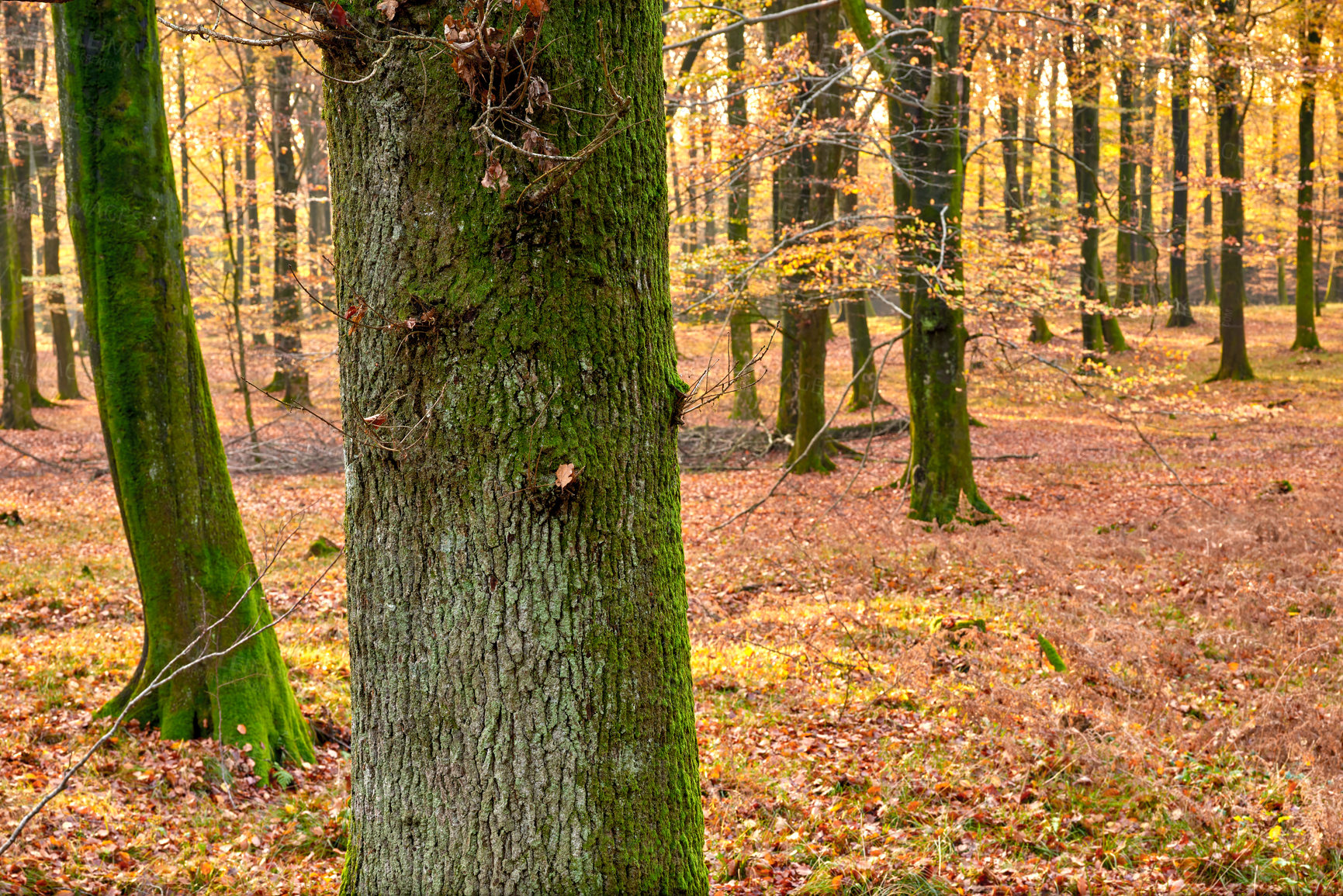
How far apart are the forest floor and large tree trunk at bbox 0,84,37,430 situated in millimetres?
8031

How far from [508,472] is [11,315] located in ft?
69.7

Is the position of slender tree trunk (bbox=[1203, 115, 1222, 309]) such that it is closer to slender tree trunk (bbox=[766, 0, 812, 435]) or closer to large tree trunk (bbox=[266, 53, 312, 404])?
slender tree trunk (bbox=[766, 0, 812, 435])

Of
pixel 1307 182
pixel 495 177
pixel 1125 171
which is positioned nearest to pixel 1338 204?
pixel 1125 171

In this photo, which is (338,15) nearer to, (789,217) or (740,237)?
(789,217)

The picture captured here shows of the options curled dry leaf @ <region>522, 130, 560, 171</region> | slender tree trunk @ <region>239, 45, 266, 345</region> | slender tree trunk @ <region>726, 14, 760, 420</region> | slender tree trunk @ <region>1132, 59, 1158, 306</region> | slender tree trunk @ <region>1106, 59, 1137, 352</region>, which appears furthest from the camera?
slender tree trunk @ <region>1106, 59, 1137, 352</region>

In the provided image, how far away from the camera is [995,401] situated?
21984 mm

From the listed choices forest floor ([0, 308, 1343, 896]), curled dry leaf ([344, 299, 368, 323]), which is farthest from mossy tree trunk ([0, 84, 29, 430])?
curled dry leaf ([344, 299, 368, 323])

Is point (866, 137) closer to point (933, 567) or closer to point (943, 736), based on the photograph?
point (933, 567)

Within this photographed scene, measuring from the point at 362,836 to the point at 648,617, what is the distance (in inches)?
42.4

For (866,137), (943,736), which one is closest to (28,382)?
(866,137)

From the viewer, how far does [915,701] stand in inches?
235

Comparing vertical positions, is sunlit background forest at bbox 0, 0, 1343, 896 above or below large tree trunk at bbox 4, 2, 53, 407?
below

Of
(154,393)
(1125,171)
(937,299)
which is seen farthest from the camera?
(1125,171)

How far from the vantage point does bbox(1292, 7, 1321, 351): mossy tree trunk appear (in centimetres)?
1809
